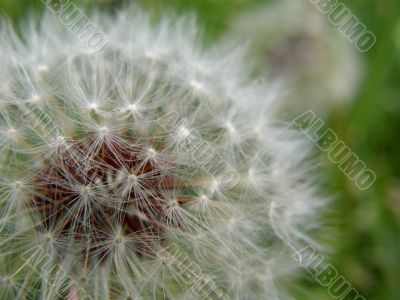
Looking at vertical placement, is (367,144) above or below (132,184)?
above

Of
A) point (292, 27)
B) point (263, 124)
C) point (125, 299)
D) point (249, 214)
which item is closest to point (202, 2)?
point (292, 27)

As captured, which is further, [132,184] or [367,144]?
[367,144]

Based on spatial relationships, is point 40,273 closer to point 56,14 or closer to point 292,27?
point 56,14

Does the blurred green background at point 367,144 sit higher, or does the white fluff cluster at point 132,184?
the blurred green background at point 367,144

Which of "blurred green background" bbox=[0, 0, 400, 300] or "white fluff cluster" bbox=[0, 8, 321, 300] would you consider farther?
"blurred green background" bbox=[0, 0, 400, 300]

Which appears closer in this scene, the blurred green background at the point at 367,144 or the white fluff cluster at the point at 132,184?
the white fluff cluster at the point at 132,184
